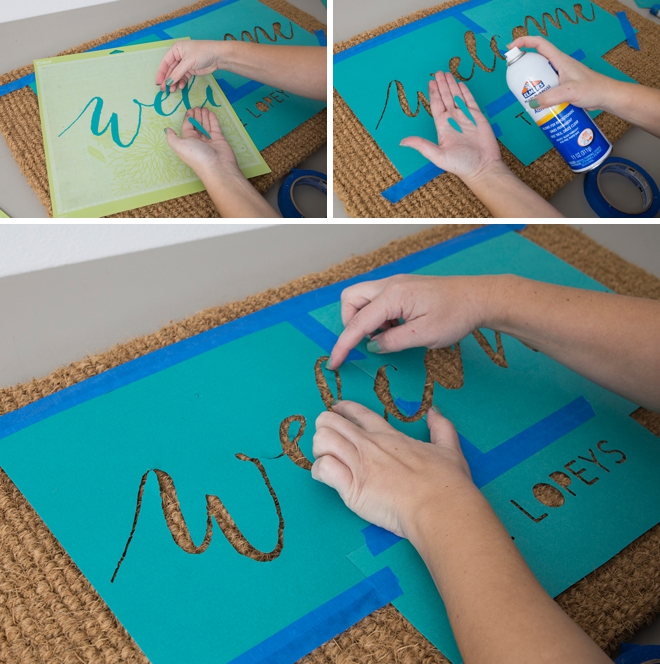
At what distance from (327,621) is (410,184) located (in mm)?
542

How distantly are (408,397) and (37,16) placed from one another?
71cm

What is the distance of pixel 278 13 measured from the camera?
2.99 feet

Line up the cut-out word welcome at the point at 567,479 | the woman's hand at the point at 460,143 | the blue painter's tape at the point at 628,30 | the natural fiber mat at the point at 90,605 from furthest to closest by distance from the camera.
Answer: the blue painter's tape at the point at 628,30 → the woman's hand at the point at 460,143 → the cut-out word welcome at the point at 567,479 → the natural fiber mat at the point at 90,605

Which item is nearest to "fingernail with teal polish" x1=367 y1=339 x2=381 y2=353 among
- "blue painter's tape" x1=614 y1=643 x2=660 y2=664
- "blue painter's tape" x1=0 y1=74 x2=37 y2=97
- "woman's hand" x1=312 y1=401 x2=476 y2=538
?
"woman's hand" x1=312 y1=401 x2=476 y2=538

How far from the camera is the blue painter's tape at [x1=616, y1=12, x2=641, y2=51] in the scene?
3.02 ft

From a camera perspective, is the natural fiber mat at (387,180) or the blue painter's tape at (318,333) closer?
the blue painter's tape at (318,333)

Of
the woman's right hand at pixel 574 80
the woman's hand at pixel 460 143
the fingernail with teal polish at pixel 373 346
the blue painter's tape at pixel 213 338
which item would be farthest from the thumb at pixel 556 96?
the fingernail with teal polish at pixel 373 346

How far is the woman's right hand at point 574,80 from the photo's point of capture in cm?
69

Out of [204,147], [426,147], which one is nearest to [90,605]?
[204,147]

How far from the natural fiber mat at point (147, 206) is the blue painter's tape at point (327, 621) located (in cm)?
48

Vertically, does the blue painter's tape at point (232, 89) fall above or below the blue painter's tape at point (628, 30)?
below

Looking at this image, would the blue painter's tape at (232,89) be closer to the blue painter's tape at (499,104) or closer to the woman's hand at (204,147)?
the woman's hand at (204,147)

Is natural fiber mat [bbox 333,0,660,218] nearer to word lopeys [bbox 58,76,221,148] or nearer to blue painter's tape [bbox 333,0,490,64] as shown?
blue painter's tape [bbox 333,0,490,64]

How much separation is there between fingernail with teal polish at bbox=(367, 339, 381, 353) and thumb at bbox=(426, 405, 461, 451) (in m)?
0.10
